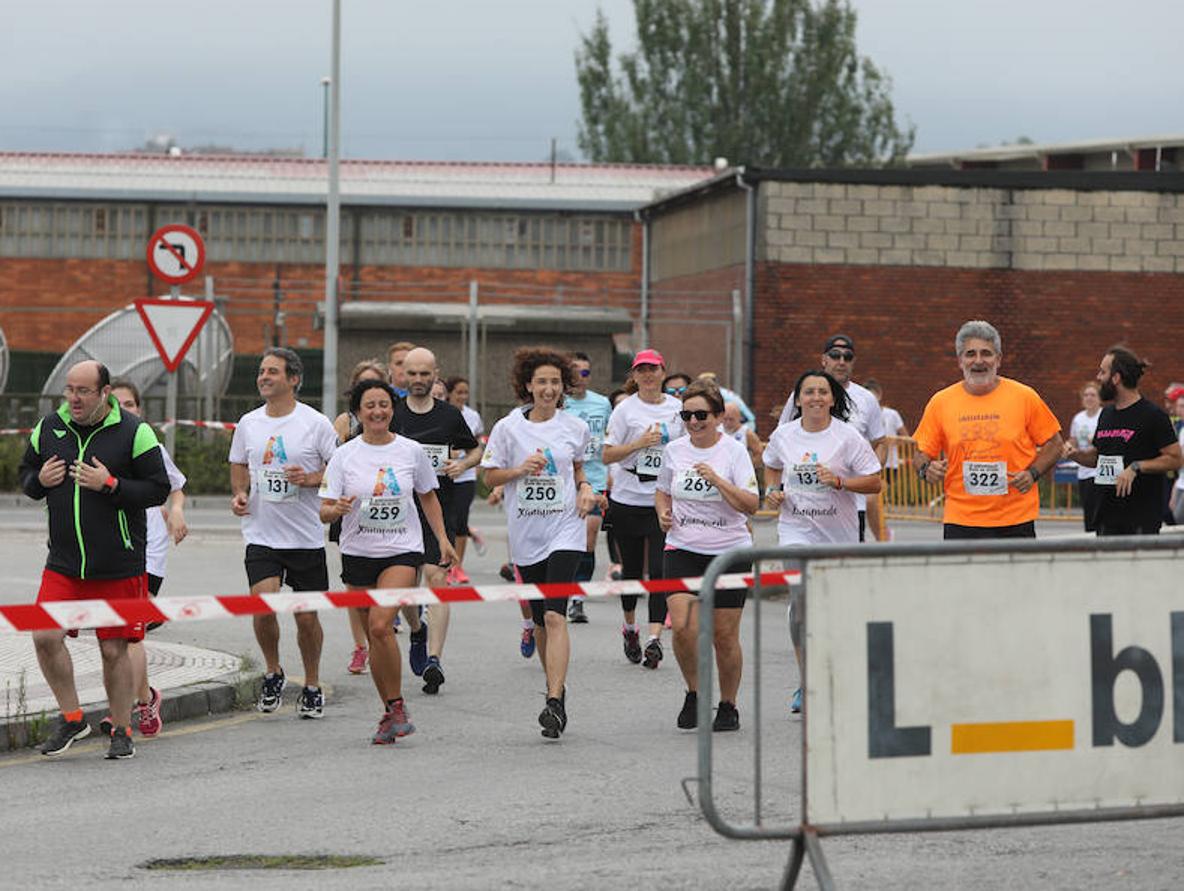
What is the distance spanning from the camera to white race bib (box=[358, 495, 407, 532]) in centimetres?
1043

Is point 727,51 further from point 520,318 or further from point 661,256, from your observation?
point 520,318

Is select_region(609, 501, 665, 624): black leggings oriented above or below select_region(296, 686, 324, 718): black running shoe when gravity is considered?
above

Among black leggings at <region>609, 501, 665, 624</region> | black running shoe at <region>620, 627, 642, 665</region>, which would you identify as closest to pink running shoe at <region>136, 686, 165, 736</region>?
black running shoe at <region>620, 627, 642, 665</region>

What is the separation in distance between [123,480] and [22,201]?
42599mm

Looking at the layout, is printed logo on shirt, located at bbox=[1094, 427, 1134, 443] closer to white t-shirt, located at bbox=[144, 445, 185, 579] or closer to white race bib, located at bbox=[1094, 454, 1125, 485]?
white race bib, located at bbox=[1094, 454, 1125, 485]

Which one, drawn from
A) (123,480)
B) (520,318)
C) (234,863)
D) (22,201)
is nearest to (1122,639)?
(234,863)

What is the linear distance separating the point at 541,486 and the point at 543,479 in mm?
38

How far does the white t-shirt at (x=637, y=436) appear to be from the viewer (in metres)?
13.6

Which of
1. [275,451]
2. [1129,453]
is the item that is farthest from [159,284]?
[1129,453]

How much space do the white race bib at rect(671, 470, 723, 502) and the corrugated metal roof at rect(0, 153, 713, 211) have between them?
3730 cm

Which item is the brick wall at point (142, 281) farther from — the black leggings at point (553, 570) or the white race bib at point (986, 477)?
Result: the white race bib at point (986, 477)

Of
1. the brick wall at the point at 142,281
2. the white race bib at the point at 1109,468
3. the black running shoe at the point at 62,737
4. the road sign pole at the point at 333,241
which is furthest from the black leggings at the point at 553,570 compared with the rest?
the brick wall at the point at 142,281

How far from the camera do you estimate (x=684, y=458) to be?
34.8 ft

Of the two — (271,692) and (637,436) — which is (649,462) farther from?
(271,692)
